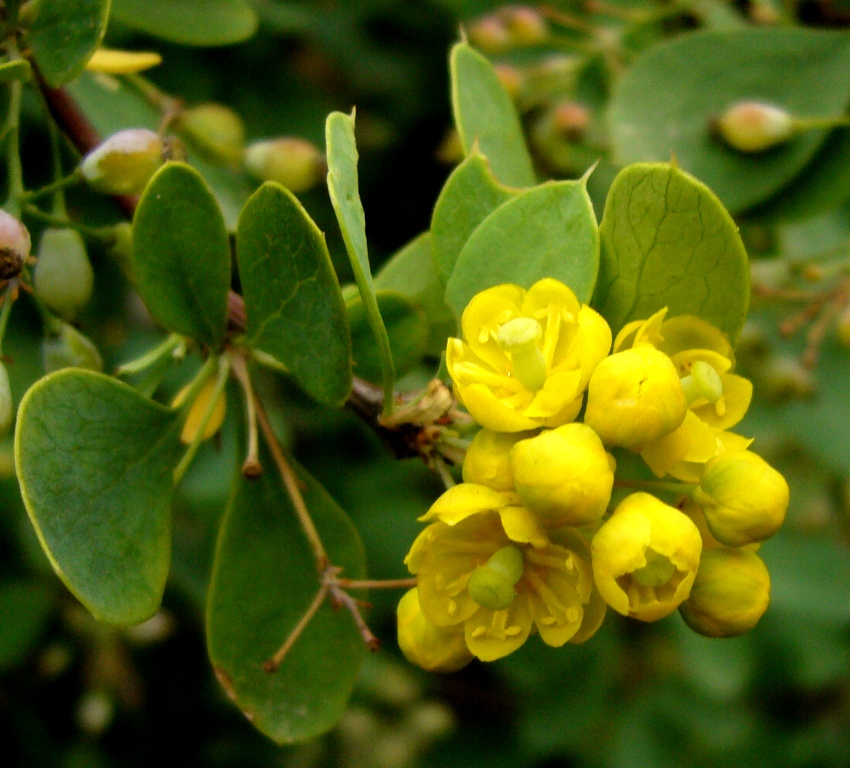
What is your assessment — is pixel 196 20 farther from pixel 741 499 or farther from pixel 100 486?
pixel 741 499

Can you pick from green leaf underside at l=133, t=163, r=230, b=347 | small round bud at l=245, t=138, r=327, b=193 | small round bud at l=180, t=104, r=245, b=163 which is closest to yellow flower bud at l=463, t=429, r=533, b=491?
green leaf underside at l=133, t=163, r=230, b=347

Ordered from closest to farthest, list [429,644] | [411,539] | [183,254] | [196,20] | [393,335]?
[429,644] < [183,254] < [393,335] < [196,20] < [411,539]

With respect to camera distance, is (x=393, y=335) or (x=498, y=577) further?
(x=393, y=335)

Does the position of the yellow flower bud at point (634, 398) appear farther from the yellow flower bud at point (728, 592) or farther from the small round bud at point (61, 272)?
the small round bud at point (61, 272)

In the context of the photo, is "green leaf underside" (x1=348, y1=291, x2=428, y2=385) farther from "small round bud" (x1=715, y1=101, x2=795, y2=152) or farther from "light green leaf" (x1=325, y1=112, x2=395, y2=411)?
"small round bud" (x1=715, y1=101, x2=795, y2=152)

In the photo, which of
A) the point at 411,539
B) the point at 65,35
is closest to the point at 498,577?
the point at 65,35

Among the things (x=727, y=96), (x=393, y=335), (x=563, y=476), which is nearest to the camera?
(x=563, y=476)

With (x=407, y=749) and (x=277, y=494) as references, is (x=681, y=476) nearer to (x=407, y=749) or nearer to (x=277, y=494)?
(x=277, y=494)

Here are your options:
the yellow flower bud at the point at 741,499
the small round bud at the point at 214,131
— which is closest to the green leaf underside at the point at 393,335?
the yellow flower bud at the point at 741,499
